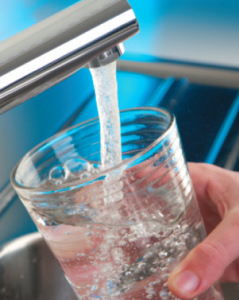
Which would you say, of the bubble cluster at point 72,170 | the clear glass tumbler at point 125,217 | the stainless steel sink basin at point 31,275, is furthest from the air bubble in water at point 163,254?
the stainless steel sink basin at point 31,275

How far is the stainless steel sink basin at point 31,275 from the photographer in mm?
615

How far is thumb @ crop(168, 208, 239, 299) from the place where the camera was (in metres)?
0.41

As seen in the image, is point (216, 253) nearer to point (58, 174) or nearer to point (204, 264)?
point (204, 264)

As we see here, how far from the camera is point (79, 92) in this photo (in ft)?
2.22

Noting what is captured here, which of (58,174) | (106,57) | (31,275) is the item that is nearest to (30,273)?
(31,275)

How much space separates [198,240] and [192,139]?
24 centimetres

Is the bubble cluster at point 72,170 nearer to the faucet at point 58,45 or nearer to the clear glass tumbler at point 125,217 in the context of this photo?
the clear glass tumbler at point 125,217

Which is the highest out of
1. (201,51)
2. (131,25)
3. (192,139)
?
(131,25)

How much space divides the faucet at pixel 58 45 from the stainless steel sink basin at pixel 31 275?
0.36 meters

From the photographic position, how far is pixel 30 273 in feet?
2.06

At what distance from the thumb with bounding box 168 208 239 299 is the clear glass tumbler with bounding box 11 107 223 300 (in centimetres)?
1

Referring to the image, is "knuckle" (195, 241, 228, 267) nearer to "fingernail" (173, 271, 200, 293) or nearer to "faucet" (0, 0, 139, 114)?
"fingernail" (173, 271, 200, 293)

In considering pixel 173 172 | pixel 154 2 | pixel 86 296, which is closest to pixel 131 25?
pixel 173 172

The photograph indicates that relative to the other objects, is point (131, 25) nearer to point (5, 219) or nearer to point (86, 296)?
point (86, 296)
